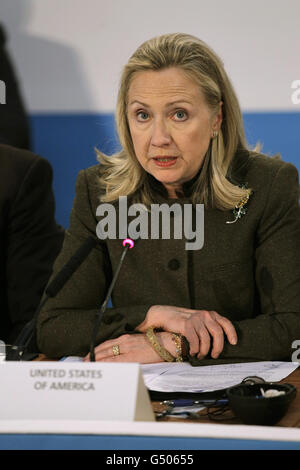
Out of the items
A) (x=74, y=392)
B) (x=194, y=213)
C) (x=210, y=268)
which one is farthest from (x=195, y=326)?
(x=74, y=392)

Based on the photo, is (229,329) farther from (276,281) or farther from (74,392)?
(74,392)

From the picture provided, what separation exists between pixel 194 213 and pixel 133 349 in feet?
1.48

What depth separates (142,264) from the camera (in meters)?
2.07

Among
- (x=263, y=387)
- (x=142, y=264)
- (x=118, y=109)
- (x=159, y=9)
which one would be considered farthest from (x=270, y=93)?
(x=263, y=387)

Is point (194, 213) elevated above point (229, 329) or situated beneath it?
elevated above

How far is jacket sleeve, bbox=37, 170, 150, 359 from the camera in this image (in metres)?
1.90

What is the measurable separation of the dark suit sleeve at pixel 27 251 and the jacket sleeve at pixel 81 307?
0.90ft

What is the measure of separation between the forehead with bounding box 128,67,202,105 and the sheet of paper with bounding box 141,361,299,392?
692 millimetres

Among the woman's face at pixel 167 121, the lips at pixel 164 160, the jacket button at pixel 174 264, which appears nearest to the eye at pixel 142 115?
the woman's face at pixel 167 121

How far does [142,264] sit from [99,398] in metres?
0.88

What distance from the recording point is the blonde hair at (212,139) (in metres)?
1.98

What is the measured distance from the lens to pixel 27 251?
7.82ft

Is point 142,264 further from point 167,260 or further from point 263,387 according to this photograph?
point 263,387

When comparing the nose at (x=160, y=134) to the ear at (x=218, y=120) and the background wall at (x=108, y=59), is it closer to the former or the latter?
the ear at (x=218, y=120)
